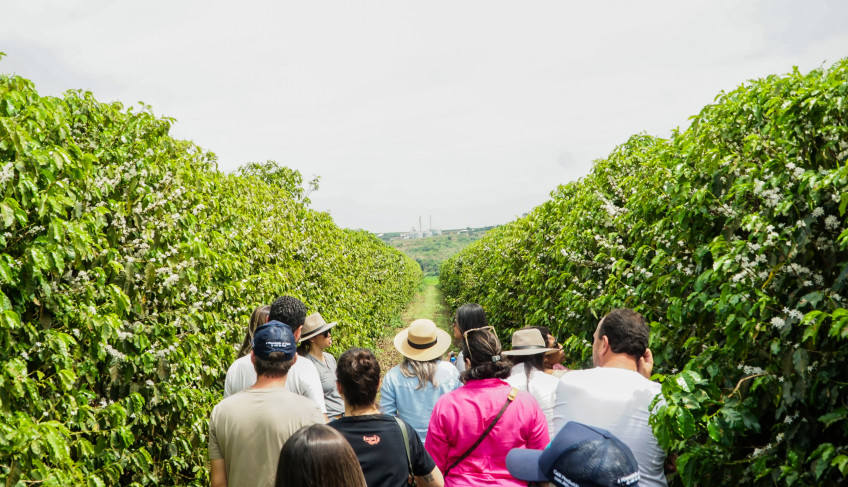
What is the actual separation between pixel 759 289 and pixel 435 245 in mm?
133769

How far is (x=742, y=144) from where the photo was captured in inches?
143

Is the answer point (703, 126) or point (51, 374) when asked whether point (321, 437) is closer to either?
point (51, 374)

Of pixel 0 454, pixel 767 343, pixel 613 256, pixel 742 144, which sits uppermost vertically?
pixel 742 144

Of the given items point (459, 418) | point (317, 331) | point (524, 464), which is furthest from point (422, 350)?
point (524, 464)

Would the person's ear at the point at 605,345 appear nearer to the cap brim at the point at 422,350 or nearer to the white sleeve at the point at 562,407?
the white sleeve at the point at 562,407

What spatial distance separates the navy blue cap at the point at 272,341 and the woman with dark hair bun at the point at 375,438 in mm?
397

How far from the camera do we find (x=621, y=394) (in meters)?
2.88

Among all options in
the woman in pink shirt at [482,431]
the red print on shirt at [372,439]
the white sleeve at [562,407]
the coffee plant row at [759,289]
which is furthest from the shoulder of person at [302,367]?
the coffee plant row at [759,289]

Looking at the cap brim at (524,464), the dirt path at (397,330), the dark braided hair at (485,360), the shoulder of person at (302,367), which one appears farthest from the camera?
the dirt path at (397,330)

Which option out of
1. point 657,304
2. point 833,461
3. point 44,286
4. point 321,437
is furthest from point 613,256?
point 44,286

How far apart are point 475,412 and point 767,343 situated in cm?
156

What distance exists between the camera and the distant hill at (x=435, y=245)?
118 meters

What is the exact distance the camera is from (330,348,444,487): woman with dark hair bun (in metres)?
2.76

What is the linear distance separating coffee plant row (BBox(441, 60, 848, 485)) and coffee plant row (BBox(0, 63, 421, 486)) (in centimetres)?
332
